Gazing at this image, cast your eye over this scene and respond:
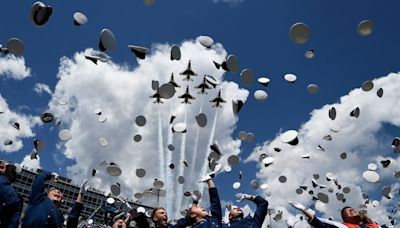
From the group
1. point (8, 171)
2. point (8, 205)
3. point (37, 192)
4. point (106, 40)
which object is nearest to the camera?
point (8, 205)

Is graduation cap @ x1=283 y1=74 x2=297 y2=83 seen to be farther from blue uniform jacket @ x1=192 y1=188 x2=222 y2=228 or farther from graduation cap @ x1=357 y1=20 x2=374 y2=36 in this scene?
blue uniform jacket @ x1=192 y1=188 x2=222 y2=228

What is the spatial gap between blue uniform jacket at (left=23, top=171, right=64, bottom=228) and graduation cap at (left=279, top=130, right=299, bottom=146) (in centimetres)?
960

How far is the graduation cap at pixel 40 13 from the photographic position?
10555 millimetres

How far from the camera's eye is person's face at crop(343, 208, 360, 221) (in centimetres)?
664

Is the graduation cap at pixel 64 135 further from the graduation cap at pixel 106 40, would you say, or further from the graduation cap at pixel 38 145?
the graduation cap at pixel 106 40

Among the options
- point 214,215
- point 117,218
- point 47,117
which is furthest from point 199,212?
point 47,117

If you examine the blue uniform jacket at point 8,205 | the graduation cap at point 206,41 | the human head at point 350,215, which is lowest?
the blue uniform jacket at point 8,205

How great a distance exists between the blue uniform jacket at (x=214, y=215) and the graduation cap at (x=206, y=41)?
31.0 feet

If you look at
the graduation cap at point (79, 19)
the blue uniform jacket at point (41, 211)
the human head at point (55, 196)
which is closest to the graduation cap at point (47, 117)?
the graduation cap at point (79, 19)

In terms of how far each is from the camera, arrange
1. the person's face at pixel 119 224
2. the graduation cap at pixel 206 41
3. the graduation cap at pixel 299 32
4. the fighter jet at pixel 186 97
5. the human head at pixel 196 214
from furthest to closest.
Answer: the fighter jet at pixel 186 97, the graduation cap at pixel 206 41, the graduation cap at pixel 299 32, the person's face at pixel 119 224, the human head at pixel 196 214

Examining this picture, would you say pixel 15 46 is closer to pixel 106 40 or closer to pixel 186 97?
pixel 106 40

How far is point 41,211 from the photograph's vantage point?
6434 millimetres

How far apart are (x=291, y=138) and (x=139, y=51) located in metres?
6.79

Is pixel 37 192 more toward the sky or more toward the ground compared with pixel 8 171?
more toward the ground
